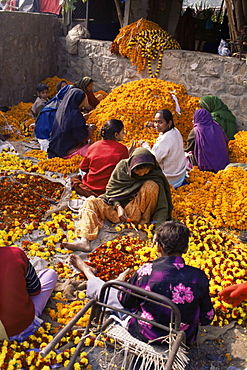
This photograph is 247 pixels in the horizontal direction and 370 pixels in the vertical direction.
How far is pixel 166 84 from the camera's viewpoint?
8125 mm

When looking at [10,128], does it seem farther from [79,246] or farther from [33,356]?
[33,356]

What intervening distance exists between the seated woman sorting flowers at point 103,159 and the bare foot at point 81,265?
1.47 meters

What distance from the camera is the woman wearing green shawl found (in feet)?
14.9

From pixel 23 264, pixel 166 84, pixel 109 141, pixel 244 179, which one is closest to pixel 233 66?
pixel 166 84

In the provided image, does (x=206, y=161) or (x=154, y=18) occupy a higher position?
(x=154, y=18)

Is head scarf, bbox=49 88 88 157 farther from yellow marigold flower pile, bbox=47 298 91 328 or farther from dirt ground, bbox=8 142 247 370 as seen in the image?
dirt ground, bbox=8 142 247 370

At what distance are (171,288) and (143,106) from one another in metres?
5.26

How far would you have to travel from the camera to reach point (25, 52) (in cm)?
991

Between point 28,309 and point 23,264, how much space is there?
14.2 inches

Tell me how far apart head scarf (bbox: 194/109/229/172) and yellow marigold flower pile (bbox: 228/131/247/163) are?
528 millimetres

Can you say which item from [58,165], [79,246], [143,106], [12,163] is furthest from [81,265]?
[143,106]

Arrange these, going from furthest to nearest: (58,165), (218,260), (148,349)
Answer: (58,165)
(218,260)
(148,349)

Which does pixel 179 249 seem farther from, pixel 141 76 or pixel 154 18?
pixel 154 18

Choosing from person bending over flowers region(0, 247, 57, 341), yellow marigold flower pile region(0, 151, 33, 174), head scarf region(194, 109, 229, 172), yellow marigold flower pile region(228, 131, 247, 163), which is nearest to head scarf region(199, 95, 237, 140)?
yellow marigold flower pile region(228, 131, 247, 163)
